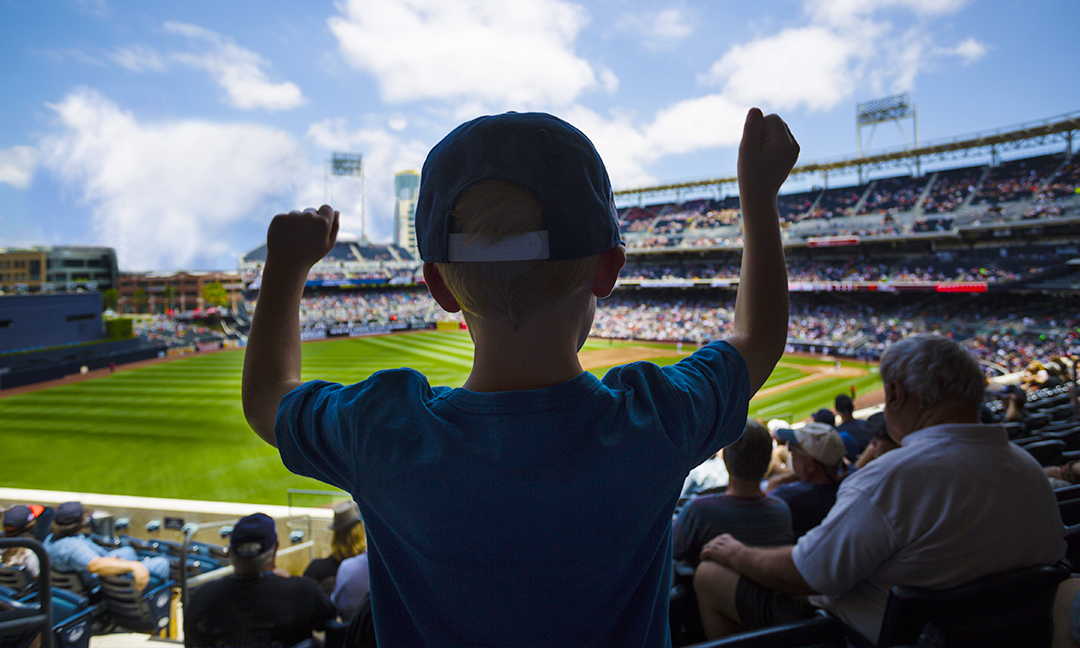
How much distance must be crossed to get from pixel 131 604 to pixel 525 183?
4.65 meters

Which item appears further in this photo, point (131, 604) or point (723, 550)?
point (131, 604)

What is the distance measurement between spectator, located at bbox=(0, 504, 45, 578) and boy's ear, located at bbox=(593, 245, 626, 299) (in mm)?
4081

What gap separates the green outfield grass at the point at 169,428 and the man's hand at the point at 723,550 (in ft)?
29.6

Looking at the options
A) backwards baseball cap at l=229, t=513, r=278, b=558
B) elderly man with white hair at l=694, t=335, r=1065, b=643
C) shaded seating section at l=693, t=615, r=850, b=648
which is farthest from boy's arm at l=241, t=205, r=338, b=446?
backwards baseball cap at l=229, t=513, r=278, b=558

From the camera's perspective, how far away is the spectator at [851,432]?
562cm

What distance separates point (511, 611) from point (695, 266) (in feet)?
95.9

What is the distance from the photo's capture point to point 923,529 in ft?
5.39

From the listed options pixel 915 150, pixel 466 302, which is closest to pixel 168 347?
pixel 466 302

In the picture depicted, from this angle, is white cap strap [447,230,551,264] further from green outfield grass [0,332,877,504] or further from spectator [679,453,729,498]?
green outfield grass [0,332,877,504]

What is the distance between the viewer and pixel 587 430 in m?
0.67

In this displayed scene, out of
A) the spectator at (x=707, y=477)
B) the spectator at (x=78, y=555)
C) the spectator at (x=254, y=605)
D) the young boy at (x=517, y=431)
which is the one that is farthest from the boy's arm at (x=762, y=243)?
the spectator at (x=78, y=555)

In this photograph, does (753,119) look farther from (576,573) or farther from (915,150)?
(915,150)

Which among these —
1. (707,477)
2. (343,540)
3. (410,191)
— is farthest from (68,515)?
(707,477)

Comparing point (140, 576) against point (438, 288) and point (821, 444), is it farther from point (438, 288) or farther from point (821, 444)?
point (821, 444)
